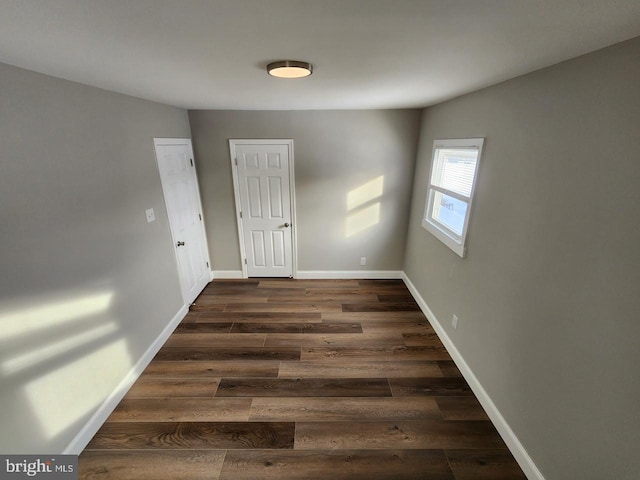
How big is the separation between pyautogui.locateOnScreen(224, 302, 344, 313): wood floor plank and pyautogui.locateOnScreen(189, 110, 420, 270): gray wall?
30.2 inches

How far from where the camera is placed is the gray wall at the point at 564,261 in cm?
A: 108

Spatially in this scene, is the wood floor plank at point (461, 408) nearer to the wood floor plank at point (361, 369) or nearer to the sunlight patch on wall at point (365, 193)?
the wood floor plank at point (361, 369)

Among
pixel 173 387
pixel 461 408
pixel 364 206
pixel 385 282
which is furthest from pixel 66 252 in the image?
pixel 385 282

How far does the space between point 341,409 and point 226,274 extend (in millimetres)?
2692

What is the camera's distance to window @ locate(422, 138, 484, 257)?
226 centimetres

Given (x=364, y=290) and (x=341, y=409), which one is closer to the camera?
(x=341, y=409)

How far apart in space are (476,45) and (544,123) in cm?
69

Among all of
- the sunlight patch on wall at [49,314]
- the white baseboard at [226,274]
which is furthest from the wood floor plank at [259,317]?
the sunlight patch on wall at [49,314]

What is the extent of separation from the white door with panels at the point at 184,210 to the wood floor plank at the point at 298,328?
870mm

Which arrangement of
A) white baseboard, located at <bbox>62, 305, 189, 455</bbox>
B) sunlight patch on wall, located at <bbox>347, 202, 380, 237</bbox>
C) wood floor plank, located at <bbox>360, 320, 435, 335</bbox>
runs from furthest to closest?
1. sunlight patch on wall, located at <bbox>347, 202, 380, 237</bbox>
2. wood floor plank, located at <bbox>360, 320, 435, 335</bbox>
3. white baseboard, located at <bbox>62, 305, 189, 455</bbox>

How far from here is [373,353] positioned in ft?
8.46

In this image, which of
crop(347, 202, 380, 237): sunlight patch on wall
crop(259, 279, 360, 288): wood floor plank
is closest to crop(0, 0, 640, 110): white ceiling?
crop(347, 202, 380, 237): sunlight patch on wall

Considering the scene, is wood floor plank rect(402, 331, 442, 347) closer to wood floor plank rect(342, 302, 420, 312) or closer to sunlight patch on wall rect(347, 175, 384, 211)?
wood floor plank rect(342, 302, 420, 312)

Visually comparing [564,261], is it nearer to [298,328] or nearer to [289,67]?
[289,67]
